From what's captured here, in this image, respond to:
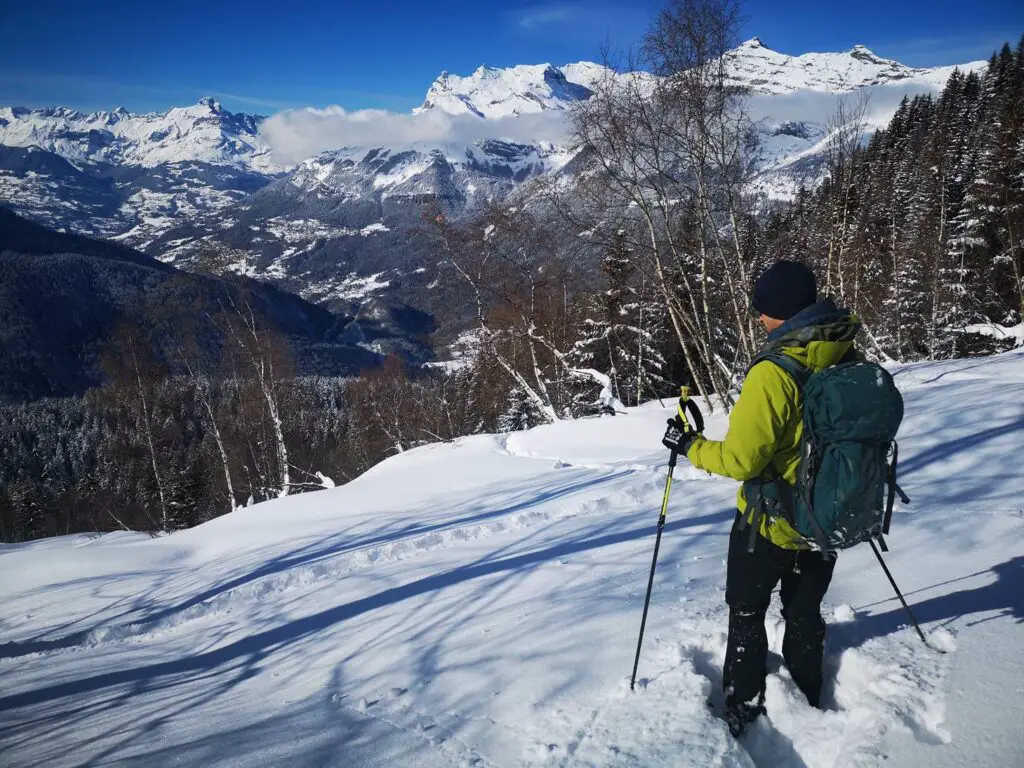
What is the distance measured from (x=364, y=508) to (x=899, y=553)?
7952mm

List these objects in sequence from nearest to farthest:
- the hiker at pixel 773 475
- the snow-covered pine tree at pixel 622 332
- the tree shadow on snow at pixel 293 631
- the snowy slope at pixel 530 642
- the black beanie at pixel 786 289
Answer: the hiker at pixel 773 475, the black beanie at pixel 786 289, the snowy slope at pixel 530 642, the tree shadow on snow at pixel 293 631, the snow-covered pine tree at pixel 622 332

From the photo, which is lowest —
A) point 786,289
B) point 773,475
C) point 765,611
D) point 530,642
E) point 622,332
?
point 530,642

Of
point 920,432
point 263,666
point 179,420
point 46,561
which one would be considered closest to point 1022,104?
point 920,432

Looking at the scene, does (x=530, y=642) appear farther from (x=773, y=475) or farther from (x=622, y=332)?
(x=622, y=332)

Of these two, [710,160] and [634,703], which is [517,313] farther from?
[634,703]

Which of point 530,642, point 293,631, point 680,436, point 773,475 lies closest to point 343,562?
point 293,631

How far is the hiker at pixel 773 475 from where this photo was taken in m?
2.28

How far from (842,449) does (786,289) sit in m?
0.76

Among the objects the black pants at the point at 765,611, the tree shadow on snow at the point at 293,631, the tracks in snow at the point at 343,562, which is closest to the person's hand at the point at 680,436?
the black pants at the point at 765,611

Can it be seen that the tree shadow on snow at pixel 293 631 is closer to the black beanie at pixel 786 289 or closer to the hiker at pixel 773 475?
the hiker at pixel 773 475

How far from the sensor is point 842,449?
214 cm

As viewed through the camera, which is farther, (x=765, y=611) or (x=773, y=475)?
(x=765, y=611)

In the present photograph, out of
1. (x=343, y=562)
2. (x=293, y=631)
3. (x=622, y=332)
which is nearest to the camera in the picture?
(x=293, y=631)

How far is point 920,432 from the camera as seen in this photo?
698 centimetres
